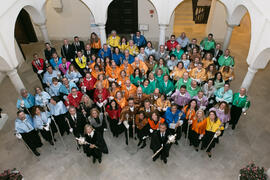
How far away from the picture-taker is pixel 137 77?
8.61m

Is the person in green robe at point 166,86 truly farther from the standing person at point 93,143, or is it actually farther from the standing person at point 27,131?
the standing person at point 27,131

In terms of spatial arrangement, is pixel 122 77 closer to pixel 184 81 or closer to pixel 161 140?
pixel 184 81

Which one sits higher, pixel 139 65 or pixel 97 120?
pixel 139 65

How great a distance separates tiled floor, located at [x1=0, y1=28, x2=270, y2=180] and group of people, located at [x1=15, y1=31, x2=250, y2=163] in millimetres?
329

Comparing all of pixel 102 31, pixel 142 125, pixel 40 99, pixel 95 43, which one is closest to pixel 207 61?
pixel 142 125

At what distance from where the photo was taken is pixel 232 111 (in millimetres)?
7961

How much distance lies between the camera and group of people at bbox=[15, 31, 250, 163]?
23.1 feet

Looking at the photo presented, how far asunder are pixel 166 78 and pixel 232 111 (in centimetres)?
253

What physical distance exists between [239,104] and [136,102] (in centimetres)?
340

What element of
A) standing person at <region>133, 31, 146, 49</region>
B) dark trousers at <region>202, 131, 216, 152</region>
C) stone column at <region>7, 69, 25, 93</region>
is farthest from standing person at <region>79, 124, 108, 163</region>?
standing person at <region>133, 31, 146, 49</region>

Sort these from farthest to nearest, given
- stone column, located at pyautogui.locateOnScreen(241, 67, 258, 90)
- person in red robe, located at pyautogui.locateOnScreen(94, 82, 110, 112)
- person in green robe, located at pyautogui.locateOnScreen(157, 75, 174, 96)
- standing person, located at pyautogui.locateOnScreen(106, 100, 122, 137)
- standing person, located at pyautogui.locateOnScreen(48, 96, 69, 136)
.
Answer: person in green robe, located at pyautogui.locateOnScreen(157, 75, 174, 96), stone column, located at pyautogui.locateOnScreen(241, 67, 258, 90), person in red robe, located at pyautogui.locateOnScreen(94, 82, 110, 112), standing person, located at pyautogui.locateOnScreen(48, 96, 69, 136), standing person, located at pyautogui.locateOnScreen(106, 100, 122, 137)

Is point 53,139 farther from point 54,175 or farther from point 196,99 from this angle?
point 196,99

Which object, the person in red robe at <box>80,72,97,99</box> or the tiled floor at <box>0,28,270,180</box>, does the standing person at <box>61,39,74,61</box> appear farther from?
the tiled floor at <box>0,28,270,180</box>

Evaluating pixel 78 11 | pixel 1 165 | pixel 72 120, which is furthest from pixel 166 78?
pixel 78 11
